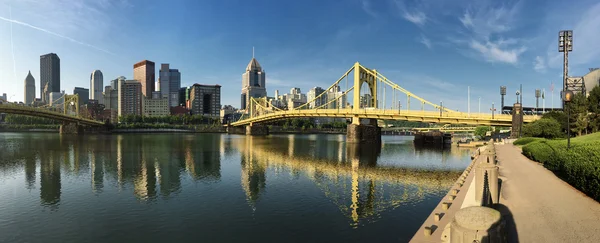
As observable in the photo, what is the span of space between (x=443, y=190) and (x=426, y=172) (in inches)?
398

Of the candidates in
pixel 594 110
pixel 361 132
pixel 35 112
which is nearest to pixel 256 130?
pixel 361 132

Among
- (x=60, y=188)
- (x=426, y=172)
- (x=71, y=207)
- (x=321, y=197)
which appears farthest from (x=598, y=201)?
(x=60, y=188)

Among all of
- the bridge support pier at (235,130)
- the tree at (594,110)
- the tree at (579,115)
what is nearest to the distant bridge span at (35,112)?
the bridge support pier at (235,130)

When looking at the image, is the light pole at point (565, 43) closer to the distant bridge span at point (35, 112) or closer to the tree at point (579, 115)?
the tree at point (579, 115)

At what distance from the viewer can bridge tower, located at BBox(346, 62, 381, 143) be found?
73.2m

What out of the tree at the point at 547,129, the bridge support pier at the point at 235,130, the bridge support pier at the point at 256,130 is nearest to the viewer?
the tree at the point at 547,129

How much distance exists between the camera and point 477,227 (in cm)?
457

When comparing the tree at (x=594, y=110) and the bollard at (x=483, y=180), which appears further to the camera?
the tree at (x=594, y=110)

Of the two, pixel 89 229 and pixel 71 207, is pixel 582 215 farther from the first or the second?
pixel 71 207

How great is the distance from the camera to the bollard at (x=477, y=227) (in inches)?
178

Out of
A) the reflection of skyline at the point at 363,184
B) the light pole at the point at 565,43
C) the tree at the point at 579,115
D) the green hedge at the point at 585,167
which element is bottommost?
the reflection of skyline at the point at 363,184

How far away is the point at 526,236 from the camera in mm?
10312

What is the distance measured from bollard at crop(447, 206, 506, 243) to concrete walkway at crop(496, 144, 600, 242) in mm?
6721

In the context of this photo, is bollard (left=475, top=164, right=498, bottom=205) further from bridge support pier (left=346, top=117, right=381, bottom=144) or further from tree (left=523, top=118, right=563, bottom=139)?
bridge support pier (left=346, top=117, right=381, bottom=144)
